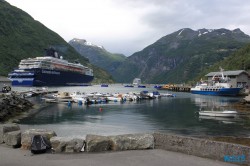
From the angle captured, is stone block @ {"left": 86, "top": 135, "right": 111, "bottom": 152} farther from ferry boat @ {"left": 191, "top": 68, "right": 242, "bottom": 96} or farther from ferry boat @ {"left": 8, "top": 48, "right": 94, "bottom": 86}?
ferry boat @ {"left": 8, "top": 48, "right": 94, "bottom": 86}

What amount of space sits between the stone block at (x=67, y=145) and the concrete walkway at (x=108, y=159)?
41cm

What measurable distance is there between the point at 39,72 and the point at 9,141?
162 metres

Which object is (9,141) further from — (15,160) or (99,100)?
(99,100)

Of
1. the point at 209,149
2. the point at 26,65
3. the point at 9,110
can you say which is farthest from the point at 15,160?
the point at 26,65

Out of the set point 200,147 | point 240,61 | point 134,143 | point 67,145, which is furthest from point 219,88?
point 67,145

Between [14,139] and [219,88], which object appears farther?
[219,88]

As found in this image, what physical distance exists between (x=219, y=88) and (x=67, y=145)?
125 m

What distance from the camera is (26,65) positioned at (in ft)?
567

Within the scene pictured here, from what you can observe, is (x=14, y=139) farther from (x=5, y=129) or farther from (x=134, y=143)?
(x=134, y=143)

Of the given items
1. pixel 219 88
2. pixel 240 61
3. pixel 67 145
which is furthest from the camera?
pixel 240 61

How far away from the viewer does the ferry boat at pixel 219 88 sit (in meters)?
125

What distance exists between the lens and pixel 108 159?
10.3 m

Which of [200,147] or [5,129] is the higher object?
[5,129]

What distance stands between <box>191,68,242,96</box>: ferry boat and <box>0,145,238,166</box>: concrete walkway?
122m
